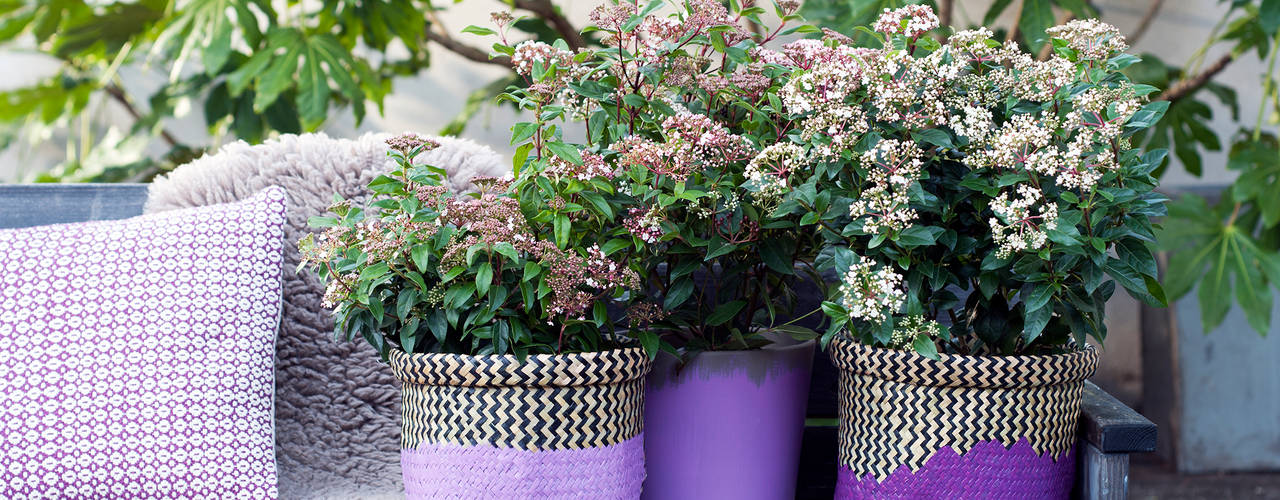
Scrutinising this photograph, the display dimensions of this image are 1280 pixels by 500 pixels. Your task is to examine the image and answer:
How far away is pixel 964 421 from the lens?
67 centimetres

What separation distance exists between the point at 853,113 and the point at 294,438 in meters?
0.66

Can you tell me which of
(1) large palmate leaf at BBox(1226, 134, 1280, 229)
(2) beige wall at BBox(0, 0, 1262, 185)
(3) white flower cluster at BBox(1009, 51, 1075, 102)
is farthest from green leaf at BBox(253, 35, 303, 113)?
(1) large palmate leaf at BBox(1226, 134, 1280, 229)

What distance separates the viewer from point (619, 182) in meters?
0.68

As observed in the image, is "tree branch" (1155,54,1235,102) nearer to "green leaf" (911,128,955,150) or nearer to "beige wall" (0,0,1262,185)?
"beige wall" (0,0,1262,185)

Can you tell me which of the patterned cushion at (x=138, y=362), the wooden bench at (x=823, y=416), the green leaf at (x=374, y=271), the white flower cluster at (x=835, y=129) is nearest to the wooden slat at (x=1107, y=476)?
the wooden bench at (x=823, y=416)

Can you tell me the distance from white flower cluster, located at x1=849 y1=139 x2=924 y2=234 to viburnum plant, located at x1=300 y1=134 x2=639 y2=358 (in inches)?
6.8

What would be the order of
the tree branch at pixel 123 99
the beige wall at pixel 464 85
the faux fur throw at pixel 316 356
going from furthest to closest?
the beige wall at pixel 464 85 < the tree branch at pixel 123 99 < the faux fur throw at pixel 316 356

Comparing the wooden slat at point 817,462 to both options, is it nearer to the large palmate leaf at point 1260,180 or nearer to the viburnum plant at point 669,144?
the viburnum plant at point 669,144

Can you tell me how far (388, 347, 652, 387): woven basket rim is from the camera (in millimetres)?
640

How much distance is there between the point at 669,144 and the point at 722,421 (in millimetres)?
260

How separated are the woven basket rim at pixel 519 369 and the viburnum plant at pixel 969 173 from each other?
0.17m

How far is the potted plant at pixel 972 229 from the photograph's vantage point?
2.01ft

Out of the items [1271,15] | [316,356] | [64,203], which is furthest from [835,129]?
[1271,15]

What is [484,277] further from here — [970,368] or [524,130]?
[970,368]
